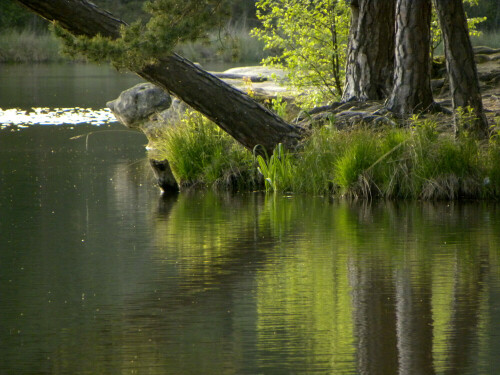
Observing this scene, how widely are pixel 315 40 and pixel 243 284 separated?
10.2 metres

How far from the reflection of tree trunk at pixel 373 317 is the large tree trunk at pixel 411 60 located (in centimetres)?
535

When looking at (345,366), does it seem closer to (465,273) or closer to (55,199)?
(465,273)

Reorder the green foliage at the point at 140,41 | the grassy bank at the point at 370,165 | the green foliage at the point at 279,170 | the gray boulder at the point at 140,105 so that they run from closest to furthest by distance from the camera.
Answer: the green foliage at the point at 140,41 < the grassy bank at the point at 370,165 < the green foliage at the point at 279,170 < the gray boulder at the point at 140,105

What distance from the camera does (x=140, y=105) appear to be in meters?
19.4

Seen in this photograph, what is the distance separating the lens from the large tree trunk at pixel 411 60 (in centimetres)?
1322

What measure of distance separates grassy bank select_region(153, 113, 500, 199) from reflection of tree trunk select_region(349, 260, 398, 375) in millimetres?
3671

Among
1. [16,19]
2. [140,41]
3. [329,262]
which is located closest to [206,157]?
[140,41]

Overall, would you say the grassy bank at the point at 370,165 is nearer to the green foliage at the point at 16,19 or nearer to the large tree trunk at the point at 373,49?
the large tree trunk at the point at 373,49

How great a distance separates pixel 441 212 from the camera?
1109 cm

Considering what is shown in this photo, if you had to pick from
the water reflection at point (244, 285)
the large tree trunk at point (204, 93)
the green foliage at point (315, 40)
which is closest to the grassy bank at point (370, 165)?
the large tree trunk at point (204, 93)

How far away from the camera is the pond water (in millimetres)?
5871

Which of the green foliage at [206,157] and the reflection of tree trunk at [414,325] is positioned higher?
the green foliage at [206,157]

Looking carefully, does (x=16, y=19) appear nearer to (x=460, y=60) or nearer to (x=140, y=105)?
(x=140, y=105)

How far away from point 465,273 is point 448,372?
8.49ft
